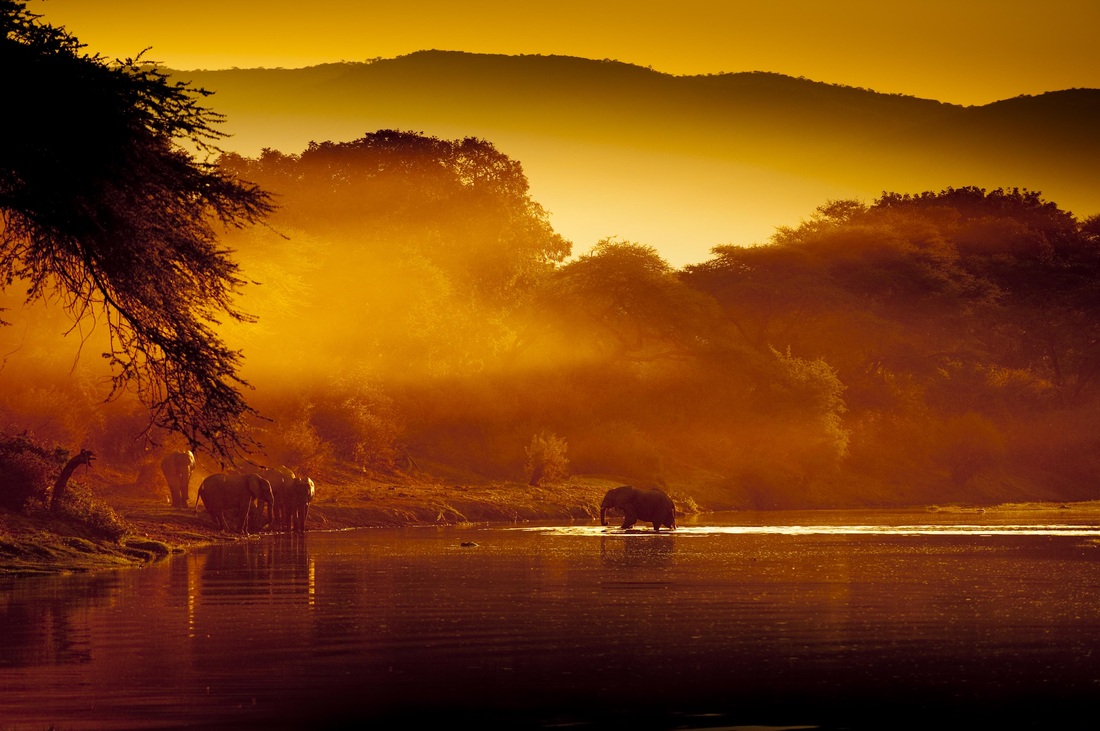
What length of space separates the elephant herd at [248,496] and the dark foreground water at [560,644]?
15415 mm

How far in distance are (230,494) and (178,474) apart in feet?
15.1

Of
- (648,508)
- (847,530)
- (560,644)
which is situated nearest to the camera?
(560,644)

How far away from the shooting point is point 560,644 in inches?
810

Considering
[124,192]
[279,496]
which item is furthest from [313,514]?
[124,192]

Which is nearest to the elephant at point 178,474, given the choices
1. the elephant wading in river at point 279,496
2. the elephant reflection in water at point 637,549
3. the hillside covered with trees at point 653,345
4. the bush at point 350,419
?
the elephant wading in river at point 279,496

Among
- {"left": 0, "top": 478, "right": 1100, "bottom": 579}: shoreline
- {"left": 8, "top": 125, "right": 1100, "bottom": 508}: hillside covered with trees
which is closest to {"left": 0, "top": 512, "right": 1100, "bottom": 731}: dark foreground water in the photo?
{"left": 0, "top": 478, "right": 1100, "bottom": 579}: shoreline

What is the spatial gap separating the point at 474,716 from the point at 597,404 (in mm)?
77426

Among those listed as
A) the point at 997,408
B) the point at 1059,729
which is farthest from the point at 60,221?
the point at 997,408

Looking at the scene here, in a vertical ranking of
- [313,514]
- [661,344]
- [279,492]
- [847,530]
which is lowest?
[847,530]

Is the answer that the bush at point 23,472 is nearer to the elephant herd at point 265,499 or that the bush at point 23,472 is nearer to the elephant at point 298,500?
the elephant herd at point 265,499

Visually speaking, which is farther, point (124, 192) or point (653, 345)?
point (653, 345)

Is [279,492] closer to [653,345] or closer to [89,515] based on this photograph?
[89,515]

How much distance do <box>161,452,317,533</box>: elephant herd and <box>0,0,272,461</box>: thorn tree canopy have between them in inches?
1220

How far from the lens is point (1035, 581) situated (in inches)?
1201
